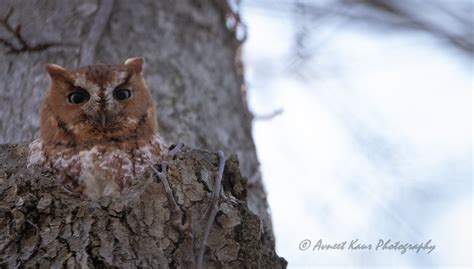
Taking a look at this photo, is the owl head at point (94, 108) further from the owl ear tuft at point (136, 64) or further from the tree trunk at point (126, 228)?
the tree trunk at point (126, 228)

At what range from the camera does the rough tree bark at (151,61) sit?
2.93 meters

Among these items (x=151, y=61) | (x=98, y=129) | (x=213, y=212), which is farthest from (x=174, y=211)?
(x=151, y=61)

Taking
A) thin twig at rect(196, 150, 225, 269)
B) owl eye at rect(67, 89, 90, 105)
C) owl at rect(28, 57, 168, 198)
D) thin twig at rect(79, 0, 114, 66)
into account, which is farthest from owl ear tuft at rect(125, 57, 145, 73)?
thin twig at rect(196, 150, 225, 269)

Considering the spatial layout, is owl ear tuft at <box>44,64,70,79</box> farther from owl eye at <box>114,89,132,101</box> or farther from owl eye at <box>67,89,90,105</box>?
owl eye at <box>114,89,132,101</box>

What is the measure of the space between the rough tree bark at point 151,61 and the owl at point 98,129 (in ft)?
0.76

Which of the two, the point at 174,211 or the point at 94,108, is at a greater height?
the point at 174,211

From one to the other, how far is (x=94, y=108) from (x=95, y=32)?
601 millimetres

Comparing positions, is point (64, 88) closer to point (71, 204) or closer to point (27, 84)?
point (27, 84)

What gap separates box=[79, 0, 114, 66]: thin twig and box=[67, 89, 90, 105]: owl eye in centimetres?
35

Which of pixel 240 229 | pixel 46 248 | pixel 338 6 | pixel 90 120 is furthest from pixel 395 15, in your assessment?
pixel 46 248

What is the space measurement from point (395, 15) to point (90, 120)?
105 cm

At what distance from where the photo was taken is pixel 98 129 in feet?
8.51

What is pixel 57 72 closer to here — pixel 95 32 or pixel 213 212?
pixel 95 32

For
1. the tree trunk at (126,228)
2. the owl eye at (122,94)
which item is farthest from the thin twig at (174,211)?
the owl eye at (122,94)
